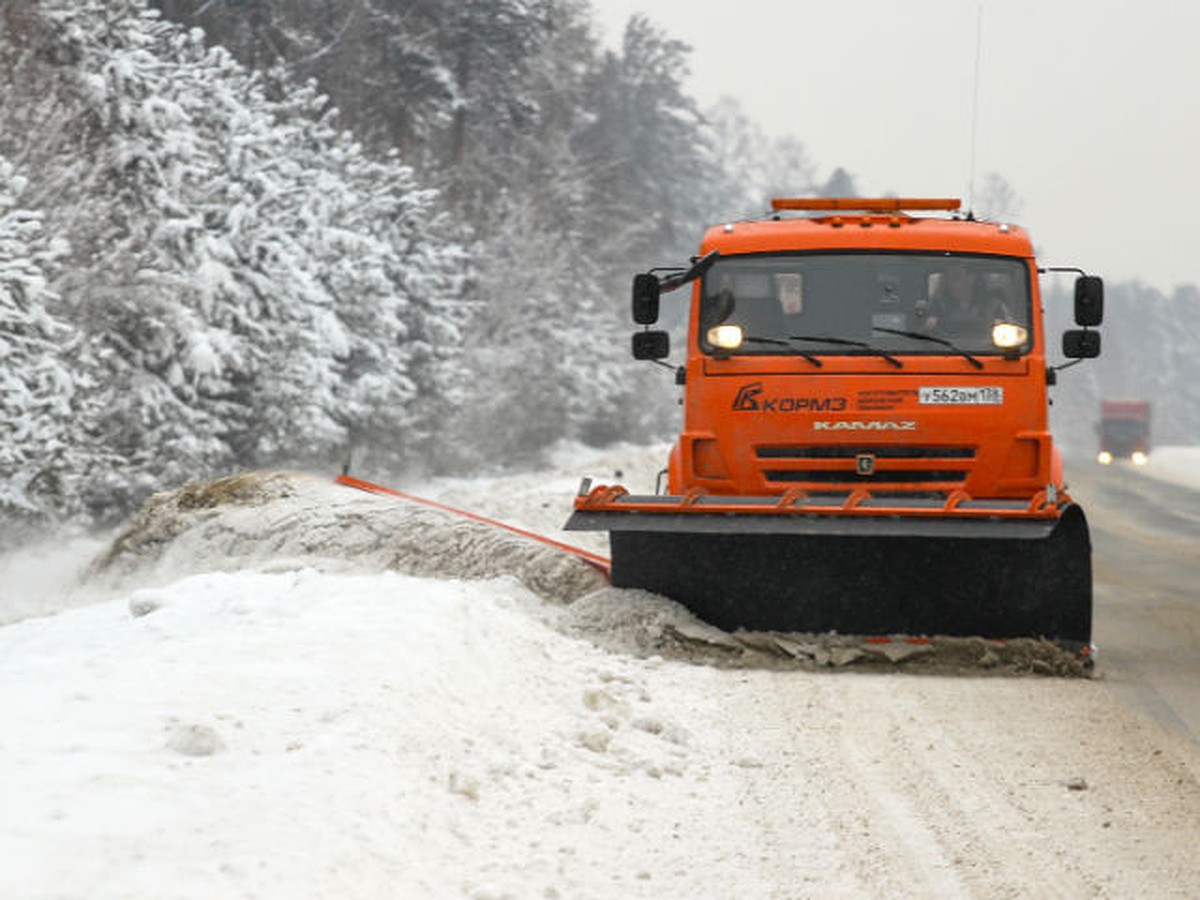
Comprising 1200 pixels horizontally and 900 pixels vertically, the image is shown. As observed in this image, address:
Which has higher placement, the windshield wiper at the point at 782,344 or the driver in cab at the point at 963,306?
the driver in cab at the point at 963,306

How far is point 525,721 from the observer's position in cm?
720

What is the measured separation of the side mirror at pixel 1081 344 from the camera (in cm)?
1075

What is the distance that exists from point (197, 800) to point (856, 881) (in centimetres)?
208

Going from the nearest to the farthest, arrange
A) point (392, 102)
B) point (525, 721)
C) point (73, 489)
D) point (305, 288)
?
point (525, 721) < point (73, 489) < point (305, 288) < point (392, 102)

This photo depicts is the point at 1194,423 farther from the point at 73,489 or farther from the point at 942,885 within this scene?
the point at 942,885

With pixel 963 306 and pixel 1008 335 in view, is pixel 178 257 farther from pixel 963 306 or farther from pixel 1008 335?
→ pixel 1008 335

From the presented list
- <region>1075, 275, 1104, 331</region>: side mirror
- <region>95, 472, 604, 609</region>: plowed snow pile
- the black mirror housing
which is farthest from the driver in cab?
<region>95, 472, 604, 609</region>: plowed snow pile

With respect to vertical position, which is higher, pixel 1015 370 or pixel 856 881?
pixel 1015 370

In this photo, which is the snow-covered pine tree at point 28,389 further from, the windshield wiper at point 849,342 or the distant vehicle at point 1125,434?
the distant vehicle at point 1125,434

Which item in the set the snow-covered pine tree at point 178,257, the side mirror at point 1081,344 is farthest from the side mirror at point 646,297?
the snow-covered pine tree at point 178,257

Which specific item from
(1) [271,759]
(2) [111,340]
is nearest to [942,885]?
(1) [271,759]

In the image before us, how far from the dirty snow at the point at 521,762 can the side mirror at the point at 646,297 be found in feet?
6.39

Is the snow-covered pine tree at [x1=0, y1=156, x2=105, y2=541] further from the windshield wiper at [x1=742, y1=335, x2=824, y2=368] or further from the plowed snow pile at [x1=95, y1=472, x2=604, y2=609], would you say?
the windshield wiper at [x1=742, y1=335, x2=824, y2=368]

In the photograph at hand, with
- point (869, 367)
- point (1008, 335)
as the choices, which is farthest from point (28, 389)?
point (1008, 335)
